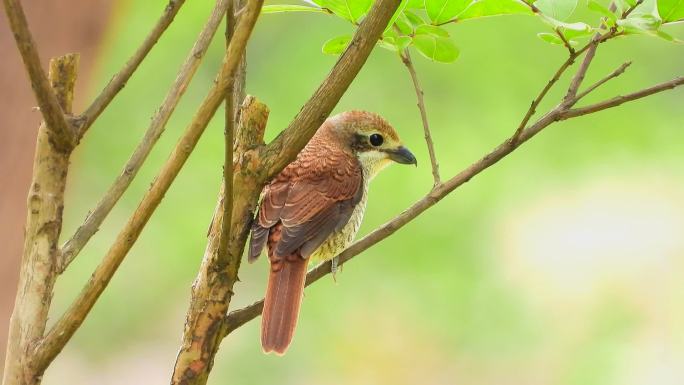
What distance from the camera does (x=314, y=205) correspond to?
3502 millimetres

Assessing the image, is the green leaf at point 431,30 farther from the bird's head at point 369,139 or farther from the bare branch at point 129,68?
the bird's head at point 369,139

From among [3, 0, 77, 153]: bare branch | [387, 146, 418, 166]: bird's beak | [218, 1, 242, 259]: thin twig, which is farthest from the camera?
[387, 146, 418, 166]: bird's beak

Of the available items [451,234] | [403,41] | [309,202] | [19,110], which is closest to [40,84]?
[403,41]

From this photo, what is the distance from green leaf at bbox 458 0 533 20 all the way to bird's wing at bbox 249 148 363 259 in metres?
1.33

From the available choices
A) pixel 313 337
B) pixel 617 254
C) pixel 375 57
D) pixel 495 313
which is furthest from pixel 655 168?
pixel 313 337

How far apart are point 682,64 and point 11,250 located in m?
4.81

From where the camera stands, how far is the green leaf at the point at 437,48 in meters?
2.11

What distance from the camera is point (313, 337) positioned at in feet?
21.6

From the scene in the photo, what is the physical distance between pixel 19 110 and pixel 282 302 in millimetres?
2722

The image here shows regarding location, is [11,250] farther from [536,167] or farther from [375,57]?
[536,167]

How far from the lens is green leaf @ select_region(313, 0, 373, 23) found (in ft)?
6.55

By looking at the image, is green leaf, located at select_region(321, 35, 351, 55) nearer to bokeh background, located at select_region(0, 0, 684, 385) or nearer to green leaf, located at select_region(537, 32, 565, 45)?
green leaf, located at select_region(537, 32, 565, 45)

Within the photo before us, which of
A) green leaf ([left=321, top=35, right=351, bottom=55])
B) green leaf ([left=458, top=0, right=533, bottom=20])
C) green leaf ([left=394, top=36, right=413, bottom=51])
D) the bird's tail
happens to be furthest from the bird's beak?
green leaf ([left=458, top=0, right=533, bottom=20])

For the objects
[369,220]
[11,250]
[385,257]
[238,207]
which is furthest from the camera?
[385,257]
